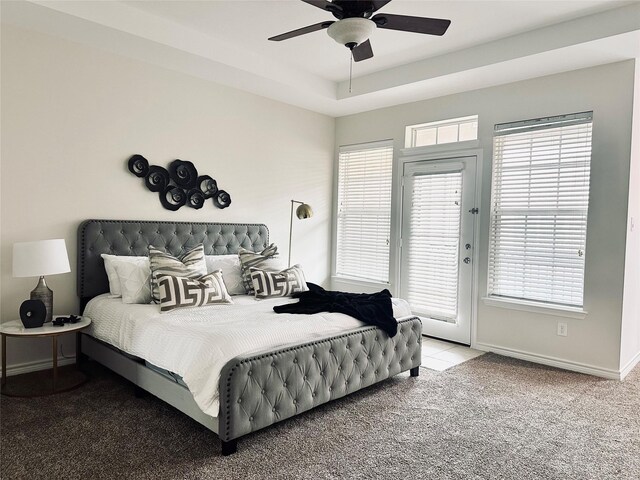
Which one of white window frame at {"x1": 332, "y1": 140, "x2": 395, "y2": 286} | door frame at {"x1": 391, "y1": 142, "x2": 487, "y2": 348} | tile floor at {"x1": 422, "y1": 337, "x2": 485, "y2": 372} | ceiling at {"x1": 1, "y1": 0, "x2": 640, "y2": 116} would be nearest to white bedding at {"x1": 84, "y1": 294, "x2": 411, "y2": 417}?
tile floor at {"x1": 422, "y1": 337, "x2": 485, "y2": 372}

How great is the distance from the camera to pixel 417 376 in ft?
12.3

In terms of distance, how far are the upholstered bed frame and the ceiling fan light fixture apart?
1869 millimetres

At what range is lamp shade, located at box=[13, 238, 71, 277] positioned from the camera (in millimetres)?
3109

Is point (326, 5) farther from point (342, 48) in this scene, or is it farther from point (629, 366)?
point (629, 366)

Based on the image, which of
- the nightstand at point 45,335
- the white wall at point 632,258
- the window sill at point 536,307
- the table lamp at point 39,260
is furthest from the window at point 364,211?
the table lamp at point 39,260

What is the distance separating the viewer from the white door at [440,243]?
473 cm

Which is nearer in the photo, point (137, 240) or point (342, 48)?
point (137, 240)

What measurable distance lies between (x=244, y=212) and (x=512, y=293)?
2919 millimetres

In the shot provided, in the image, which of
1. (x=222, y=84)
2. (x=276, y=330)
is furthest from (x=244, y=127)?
(x=276, y=330)

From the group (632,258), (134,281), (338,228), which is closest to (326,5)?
(134,281)

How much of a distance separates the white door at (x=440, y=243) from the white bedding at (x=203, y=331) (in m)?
1.29

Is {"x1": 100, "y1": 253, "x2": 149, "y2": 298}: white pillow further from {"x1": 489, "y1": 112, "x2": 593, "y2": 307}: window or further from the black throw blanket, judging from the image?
{"x1": 489, "y1": 112, "x2": 593, "y2": 307}: window

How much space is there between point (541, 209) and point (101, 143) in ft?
13.1

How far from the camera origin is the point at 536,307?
4.20 meters
